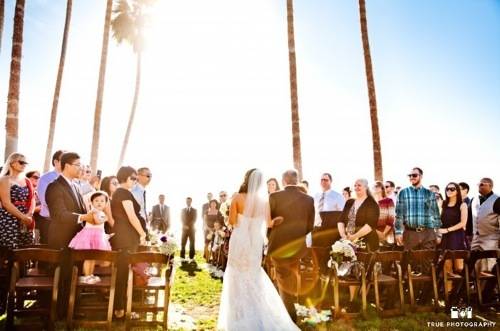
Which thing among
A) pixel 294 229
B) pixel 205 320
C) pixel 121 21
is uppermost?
pixel 121 21

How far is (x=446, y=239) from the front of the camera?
820 cm

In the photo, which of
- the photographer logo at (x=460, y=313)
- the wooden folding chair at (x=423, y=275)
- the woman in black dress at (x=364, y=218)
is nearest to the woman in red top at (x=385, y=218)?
the wooden folding chair at (x=423, y=275)

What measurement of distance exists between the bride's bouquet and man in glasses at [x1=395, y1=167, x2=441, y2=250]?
2.68m

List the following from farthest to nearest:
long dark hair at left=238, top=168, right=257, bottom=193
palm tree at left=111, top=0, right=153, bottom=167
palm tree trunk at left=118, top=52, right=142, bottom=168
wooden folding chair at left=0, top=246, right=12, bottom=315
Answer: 1. palm tree at left=111, top=0, right=153, bottom=167
2. palm tree trunk at left=118, top=52, right=142, bottom=168
3. long dark hair at left=238, top=168, right=257, bottom=193
4. wooden folding chair at left=0, top=246, right=12, bottom=315

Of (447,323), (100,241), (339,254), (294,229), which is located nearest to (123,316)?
(100,241)

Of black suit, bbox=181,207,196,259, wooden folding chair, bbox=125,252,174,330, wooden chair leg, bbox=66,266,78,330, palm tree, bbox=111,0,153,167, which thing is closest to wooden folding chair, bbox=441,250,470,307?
wooden folding chair, bbox=125,252,174,330

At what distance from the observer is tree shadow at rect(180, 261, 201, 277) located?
11305mm

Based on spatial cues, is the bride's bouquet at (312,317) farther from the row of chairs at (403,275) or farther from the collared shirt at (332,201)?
the collared shirt at (332,201)

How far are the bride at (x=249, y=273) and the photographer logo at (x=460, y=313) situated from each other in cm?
322

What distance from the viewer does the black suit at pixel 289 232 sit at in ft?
19.6

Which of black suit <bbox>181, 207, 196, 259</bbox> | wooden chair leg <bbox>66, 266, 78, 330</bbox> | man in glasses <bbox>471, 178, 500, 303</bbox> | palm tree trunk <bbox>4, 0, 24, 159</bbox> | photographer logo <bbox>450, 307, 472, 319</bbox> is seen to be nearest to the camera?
wooden chair leg <bbox>66, 266, 78, 330</bbox>

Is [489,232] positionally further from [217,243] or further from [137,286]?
[217,243]

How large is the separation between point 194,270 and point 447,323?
7.99 meters

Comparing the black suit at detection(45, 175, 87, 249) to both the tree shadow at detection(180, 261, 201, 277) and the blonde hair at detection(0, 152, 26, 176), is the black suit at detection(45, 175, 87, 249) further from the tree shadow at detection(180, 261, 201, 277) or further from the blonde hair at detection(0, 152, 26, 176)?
the tree shadow at detection(180, 261, 201, 277)
